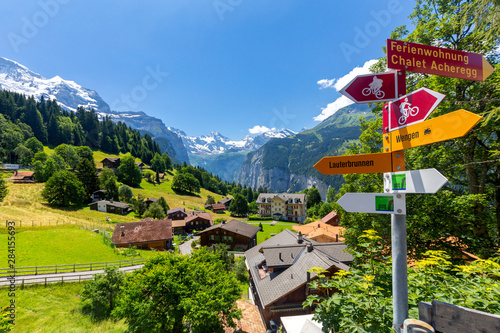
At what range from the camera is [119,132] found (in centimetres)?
14738

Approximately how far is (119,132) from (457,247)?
176 m

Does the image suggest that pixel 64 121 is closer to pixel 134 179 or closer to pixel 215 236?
pixel 134 179

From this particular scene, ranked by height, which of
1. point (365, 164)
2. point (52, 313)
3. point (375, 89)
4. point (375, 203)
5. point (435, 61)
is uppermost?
point (435, 61)

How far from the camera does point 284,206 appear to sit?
91.5 m

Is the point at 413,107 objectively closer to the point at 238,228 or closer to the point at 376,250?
the point at 376,250

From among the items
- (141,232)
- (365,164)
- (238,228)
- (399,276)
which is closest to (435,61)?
(365,164)

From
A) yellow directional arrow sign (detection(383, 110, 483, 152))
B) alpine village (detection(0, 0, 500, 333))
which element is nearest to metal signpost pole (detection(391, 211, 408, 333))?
alpine village (detection(0, 0, 500, 333))

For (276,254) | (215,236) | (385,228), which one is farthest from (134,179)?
(385,228)

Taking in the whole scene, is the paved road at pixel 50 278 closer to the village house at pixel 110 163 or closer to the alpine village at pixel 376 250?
the alpine village at pixel 376 250

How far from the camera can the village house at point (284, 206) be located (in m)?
88.9

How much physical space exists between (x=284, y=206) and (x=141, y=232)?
63402 mm

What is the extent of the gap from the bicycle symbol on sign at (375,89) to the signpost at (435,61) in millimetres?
250

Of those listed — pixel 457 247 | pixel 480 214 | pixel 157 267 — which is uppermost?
pixel 480 214

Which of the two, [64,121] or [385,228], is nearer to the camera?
[385,228]
